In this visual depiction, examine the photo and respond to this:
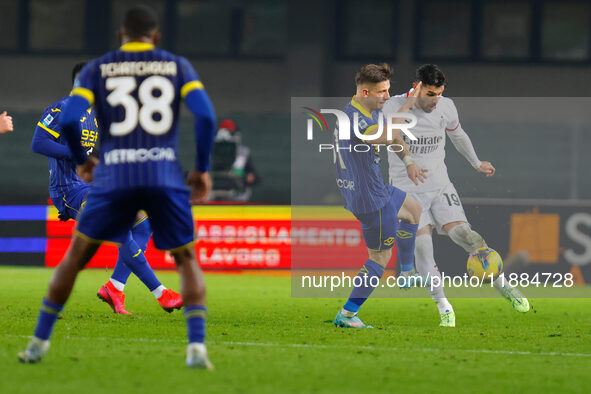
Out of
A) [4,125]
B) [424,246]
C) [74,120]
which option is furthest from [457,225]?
[74,120]

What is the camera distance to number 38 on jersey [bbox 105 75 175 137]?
598 cm

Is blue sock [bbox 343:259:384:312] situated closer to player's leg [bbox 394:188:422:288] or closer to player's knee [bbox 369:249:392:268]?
player's knee [bbox 369:249:392:268]

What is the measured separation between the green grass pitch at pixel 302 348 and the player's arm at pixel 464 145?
143 cm

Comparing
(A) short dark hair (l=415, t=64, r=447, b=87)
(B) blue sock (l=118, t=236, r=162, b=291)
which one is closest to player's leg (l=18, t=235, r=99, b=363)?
(B) blue sock (l=118, t=236, r=162, b=291)

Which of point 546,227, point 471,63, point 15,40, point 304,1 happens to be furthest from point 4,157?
point 546,227

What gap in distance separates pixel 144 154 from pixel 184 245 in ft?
1.83

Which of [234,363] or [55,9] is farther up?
[55,9]

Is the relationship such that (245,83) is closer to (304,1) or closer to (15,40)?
(304,1)

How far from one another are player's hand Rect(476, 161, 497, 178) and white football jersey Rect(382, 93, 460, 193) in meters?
0.53

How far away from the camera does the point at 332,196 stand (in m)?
11.2

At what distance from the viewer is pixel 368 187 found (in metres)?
8.95

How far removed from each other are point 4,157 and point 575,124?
37.6ft

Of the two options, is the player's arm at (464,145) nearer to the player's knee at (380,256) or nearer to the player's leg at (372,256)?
the player's leg at (372,256)

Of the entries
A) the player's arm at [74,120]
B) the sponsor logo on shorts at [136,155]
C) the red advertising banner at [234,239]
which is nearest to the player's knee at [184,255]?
the sponsor logo on shorts at [136,155]
